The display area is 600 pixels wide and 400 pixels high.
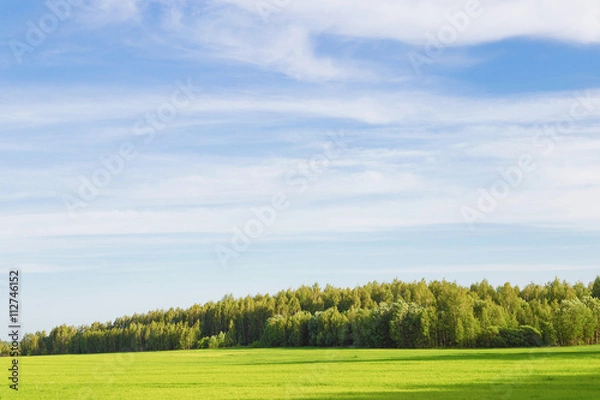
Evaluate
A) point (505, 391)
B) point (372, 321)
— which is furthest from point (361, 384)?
point (372, 321)

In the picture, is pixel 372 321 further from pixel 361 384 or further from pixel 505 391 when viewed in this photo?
pixel 505 391

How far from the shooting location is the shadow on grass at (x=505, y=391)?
3296 centimetres

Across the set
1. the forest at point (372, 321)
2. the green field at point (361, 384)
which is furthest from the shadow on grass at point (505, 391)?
the forest at point (372, 321)

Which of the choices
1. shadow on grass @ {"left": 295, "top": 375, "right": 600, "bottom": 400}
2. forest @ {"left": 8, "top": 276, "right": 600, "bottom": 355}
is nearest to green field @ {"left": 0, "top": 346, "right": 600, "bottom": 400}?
shadow on grass @ {"left": 295, "top": 375, "right": 600, "bottom": 400}

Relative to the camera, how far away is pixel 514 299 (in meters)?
113

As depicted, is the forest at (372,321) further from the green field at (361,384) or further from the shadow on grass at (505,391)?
the shadow on grass at (505,391)

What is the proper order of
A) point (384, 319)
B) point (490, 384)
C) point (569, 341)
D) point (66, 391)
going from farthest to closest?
1. point (384, 319)
2. point (569, 341)
3. point (66, 391)
4. point (490, 384)

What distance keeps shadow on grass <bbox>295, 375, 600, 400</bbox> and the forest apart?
62.4 meters

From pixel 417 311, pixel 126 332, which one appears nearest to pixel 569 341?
pixel 417 311

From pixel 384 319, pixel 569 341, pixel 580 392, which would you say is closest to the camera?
pixel 580 392

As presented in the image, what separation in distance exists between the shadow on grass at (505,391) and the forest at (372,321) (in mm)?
62413

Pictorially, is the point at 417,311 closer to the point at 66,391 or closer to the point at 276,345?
the point at 276,345

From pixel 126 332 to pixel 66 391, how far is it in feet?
446

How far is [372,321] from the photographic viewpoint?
111 meters
